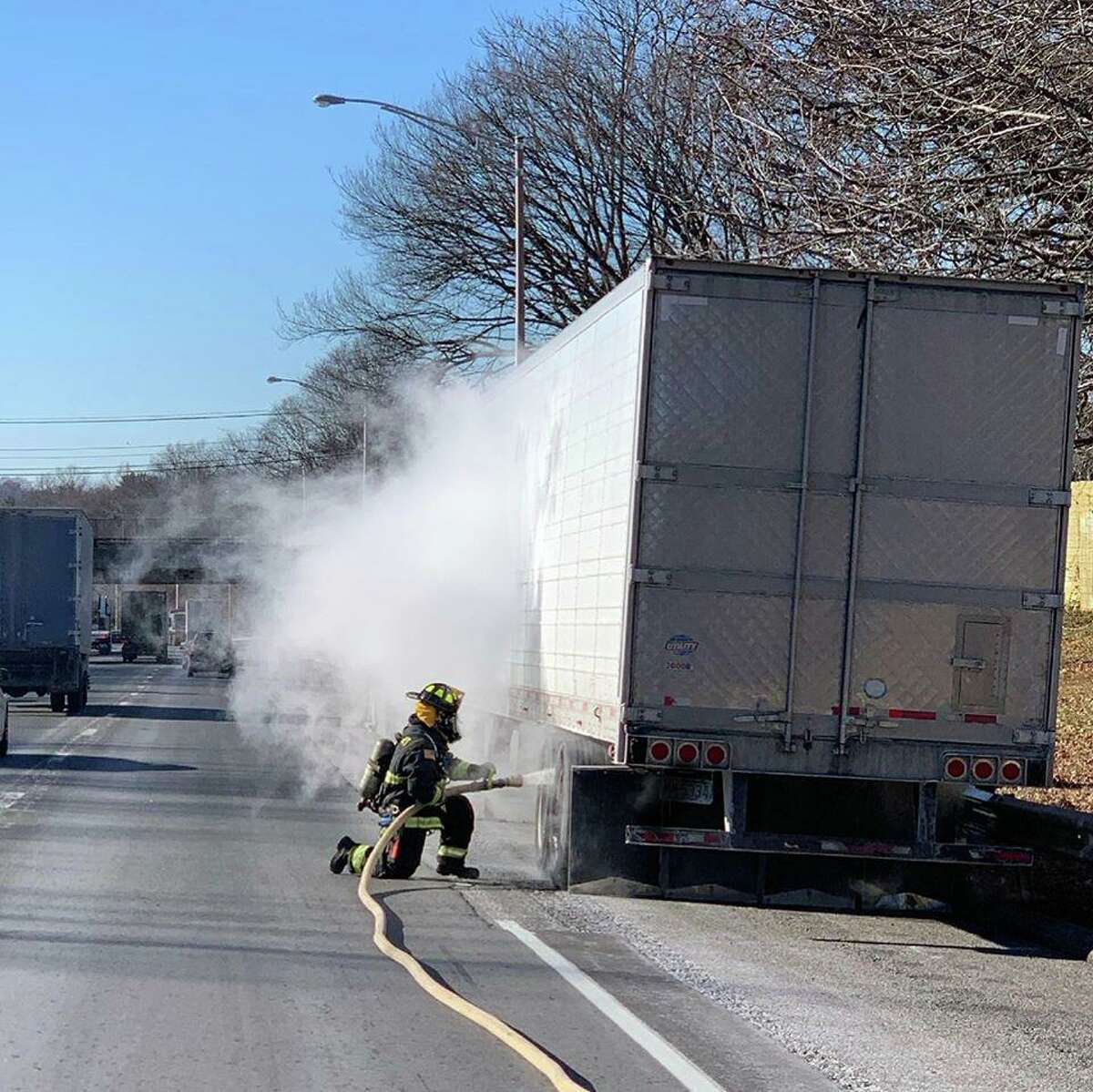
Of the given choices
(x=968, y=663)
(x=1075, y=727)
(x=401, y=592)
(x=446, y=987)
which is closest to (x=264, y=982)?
(x=446, y=987)

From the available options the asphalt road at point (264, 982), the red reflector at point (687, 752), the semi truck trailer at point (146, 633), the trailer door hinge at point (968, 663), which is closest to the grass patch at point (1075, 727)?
the trailer door hinge at point (968, 663)

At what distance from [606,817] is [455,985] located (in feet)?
10.5

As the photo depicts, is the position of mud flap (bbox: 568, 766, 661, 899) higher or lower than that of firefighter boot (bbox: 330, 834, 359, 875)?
higher

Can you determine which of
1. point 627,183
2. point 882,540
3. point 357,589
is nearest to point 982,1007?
point 882,540

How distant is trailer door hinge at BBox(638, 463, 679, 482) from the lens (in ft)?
35.3

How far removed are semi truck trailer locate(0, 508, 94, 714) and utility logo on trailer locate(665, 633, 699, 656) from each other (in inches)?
958

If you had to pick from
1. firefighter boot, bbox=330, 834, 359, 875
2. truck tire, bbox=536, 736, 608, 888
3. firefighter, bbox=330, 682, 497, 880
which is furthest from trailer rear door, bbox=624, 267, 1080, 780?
firefighter boot, bbox=330, 834, 359, 875

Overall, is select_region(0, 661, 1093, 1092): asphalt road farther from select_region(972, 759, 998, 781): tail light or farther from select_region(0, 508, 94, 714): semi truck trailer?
select_region(0, 508, 94, 714): semi truck trailer

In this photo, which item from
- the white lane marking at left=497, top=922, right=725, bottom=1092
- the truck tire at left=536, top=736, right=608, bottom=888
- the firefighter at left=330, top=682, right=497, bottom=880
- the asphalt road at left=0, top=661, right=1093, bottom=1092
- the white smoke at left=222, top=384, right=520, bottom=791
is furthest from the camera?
the white smoke at left=222, top=384, right=520, bottom=791

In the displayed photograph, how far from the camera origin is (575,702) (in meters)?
12.2

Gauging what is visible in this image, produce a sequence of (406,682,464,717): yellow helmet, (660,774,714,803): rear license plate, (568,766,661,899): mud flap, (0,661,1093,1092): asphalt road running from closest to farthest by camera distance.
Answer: (0,661,1093,1092): asphalt road, (660,774,714,803): rear license plate, (568,766,661,899): mud flap, (406,682,464,717): yellow helmet

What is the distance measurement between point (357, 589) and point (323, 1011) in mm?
14100

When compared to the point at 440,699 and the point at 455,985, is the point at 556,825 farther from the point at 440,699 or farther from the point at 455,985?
the point at 455,985

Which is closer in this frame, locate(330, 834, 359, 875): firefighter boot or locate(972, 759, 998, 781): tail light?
locate(972, 759, 998, 781): tail light
